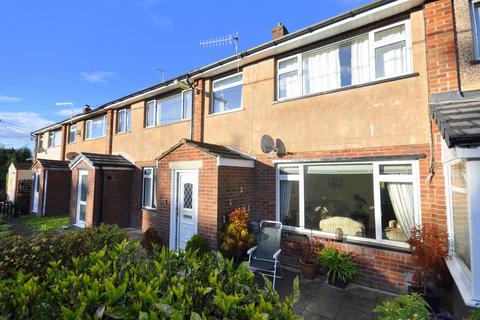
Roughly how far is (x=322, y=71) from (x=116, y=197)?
9962 mm

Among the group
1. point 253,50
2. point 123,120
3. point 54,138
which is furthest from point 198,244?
point 54,138

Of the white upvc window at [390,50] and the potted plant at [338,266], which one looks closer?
the potted plant at [338,266]

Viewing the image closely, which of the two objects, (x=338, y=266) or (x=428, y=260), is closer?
(x=428, y=260)

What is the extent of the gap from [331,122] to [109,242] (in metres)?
5.74

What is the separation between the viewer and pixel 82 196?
11.5 metres

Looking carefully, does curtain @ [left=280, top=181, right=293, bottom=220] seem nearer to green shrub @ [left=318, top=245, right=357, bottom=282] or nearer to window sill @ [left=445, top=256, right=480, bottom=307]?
green shrub @ [left=318, top=245, right=357, bottom=282]

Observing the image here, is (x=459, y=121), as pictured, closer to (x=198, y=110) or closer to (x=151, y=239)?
(x=198, y=110)

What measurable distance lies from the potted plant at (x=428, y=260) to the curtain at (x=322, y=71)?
3957 mm

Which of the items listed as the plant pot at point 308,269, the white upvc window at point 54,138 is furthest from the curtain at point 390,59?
the white upvc window at point 54,138

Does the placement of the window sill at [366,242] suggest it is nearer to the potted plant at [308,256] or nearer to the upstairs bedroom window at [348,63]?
the potted plant at [308,256]

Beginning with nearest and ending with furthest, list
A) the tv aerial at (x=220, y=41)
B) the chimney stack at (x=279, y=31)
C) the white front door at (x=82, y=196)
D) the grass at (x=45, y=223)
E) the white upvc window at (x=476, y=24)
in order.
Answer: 1. the white upvc window at (x=476, y=24)
2. the chimney stack at (x=279, y=31)
3. the tv aerial at (x=220, y=41)
4. the white front door at (x=82, y=196)
5. the grass at (x=45, y=223)

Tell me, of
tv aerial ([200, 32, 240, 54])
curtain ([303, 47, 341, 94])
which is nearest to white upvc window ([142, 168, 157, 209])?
tv aerial ([200, 32, 240, 54])

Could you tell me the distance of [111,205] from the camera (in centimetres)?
1101

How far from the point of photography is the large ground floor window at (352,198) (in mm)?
5414
